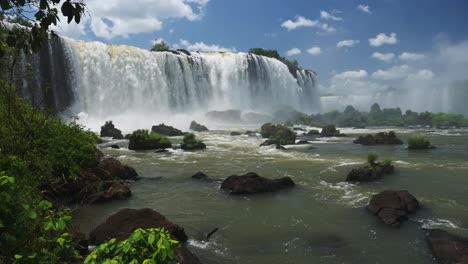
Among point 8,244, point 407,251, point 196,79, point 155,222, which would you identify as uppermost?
point 196,79

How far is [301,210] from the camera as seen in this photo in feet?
36.5

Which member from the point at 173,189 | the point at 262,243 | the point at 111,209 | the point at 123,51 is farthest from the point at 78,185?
the point at 123,51

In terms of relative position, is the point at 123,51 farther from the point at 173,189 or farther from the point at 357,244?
the point at 357,244

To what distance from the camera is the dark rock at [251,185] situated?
13.0 m

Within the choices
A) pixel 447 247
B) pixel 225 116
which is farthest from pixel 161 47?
pixel 447 247

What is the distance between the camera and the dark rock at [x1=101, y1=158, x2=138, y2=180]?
14.5 metres

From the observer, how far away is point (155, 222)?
8148 millimetres

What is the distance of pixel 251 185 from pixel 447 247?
21.6 ft

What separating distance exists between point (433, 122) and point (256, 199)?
54024mm

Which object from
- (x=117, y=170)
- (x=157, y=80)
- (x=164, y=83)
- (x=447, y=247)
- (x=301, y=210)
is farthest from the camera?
(x=164, y=83)

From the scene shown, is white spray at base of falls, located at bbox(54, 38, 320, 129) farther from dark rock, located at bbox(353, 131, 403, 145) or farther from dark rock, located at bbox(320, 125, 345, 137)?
dark rock, located at bbox(353, 131, 403, 145)

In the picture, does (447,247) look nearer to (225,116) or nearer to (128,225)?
(128,225)

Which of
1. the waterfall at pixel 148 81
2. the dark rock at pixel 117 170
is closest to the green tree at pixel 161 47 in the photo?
the waterfall at pixel 148 81

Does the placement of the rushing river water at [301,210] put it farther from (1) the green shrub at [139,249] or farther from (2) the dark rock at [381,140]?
(2) the dark rock at [381,140]
